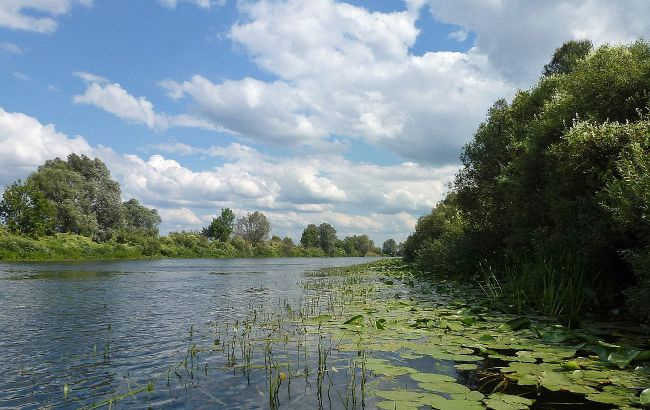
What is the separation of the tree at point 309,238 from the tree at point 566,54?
138 m

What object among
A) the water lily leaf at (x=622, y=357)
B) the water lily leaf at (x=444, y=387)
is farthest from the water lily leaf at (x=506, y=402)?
the water lily leaf at (x=622, y=357)

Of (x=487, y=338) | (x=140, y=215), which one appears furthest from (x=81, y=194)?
(x=487, y=338)

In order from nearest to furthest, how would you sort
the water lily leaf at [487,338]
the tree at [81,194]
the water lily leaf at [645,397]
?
1. the water lily leaf at [645,397]
2. the water lily leaf at [487,338]
3. the tree at [81,194]

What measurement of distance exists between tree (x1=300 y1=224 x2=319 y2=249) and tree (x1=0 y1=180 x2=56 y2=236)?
116 m

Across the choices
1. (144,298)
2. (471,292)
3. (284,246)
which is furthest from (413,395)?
(284,246)

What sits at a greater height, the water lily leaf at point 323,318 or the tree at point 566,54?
the tree at point 566,54

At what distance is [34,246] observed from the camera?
205 ft

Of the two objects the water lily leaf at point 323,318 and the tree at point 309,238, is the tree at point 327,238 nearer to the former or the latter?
the tree at point 309,238

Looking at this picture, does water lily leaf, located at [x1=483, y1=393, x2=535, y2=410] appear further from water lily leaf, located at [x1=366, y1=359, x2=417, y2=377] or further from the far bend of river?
the far bend of river

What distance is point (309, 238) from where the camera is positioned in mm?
181750

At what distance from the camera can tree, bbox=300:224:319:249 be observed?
181750 mm

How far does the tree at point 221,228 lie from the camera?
134 meters

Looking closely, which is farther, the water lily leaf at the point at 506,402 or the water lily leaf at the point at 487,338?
the water lily leaf at the point at 487,338

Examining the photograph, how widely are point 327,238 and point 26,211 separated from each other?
12441cm
